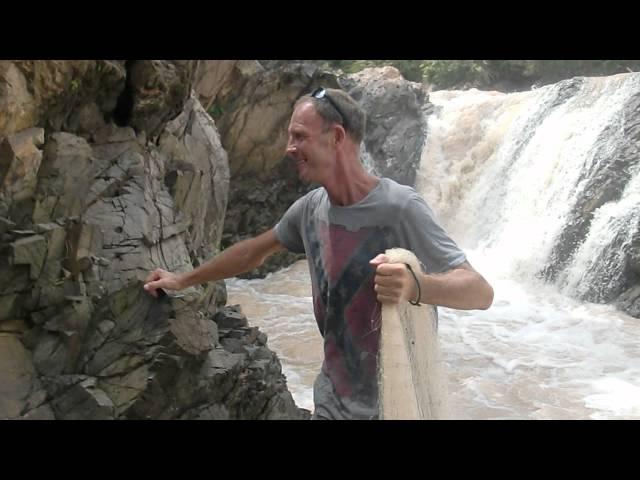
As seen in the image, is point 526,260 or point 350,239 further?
point 526,260

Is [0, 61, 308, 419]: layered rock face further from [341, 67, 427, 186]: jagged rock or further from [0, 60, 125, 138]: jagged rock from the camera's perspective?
[341, 67, 427, 186]: jagged rock

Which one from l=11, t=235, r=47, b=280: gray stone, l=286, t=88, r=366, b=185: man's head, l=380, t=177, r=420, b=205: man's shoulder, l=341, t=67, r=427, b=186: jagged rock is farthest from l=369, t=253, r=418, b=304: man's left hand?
l=341, t=67, r=427, b=186: jagged rock

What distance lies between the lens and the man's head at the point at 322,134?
1.77 meters

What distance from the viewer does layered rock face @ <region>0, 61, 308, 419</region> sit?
178 inches

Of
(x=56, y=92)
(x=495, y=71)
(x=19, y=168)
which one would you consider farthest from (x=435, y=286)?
(x=495, y=71)

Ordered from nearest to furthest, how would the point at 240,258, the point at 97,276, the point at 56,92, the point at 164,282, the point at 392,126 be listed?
the point at 240,258, the point at 164,282, the point at 97,276, the point at 56,92, the point at 392,126

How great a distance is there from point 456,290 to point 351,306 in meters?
0.31

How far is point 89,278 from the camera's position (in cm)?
479

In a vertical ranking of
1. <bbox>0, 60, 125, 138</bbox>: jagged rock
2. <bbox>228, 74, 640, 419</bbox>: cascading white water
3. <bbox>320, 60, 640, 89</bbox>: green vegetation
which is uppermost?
<bbox>320, 60, 640, 89</bbox>: green vegetation

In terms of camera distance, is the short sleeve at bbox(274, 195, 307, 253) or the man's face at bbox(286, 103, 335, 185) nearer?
the man's face at bbox(286, 103, 335, 185)

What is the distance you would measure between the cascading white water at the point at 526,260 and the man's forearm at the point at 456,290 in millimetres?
5717

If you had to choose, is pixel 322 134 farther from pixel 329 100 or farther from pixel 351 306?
pixel 351 306

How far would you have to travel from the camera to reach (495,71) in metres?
25.0

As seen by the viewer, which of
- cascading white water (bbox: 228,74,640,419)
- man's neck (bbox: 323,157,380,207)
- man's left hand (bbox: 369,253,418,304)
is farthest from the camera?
cascading white water (bbox: 228,74,640,419)
